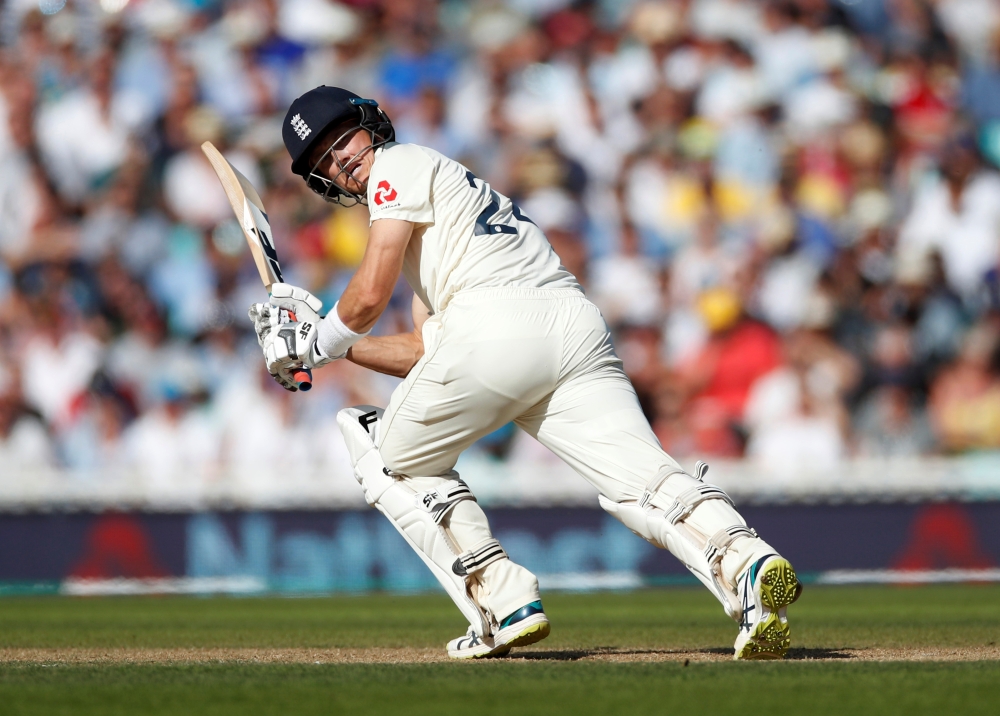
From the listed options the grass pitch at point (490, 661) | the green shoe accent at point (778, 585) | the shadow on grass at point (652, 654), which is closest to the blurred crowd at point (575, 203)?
the grass pitch at point (490, 661)

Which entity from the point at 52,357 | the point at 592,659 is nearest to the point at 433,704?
the point at 592,659

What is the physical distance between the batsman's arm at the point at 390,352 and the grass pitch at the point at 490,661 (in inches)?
39.8

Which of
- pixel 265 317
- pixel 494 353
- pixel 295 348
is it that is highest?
pixel 265 317

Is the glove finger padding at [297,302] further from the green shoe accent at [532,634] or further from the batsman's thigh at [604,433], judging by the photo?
the green shoe accent at [532,634]

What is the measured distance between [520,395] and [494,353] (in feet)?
0.56

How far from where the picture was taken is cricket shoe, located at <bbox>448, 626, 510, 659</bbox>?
4480 mm

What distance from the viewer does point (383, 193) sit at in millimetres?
4273

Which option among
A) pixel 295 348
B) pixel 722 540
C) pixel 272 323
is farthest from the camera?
pixel 272 323

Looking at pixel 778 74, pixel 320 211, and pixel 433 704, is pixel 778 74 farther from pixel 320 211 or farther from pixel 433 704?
pixel 433 704

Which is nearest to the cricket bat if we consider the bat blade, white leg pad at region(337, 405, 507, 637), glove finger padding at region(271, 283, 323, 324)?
the bat blade

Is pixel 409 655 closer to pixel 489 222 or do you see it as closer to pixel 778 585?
pixel 778 585

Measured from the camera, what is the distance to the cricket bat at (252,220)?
496 centimetres

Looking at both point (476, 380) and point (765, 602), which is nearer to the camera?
point (765, 602)

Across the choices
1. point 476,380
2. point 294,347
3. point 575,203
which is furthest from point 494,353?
point 575,203
